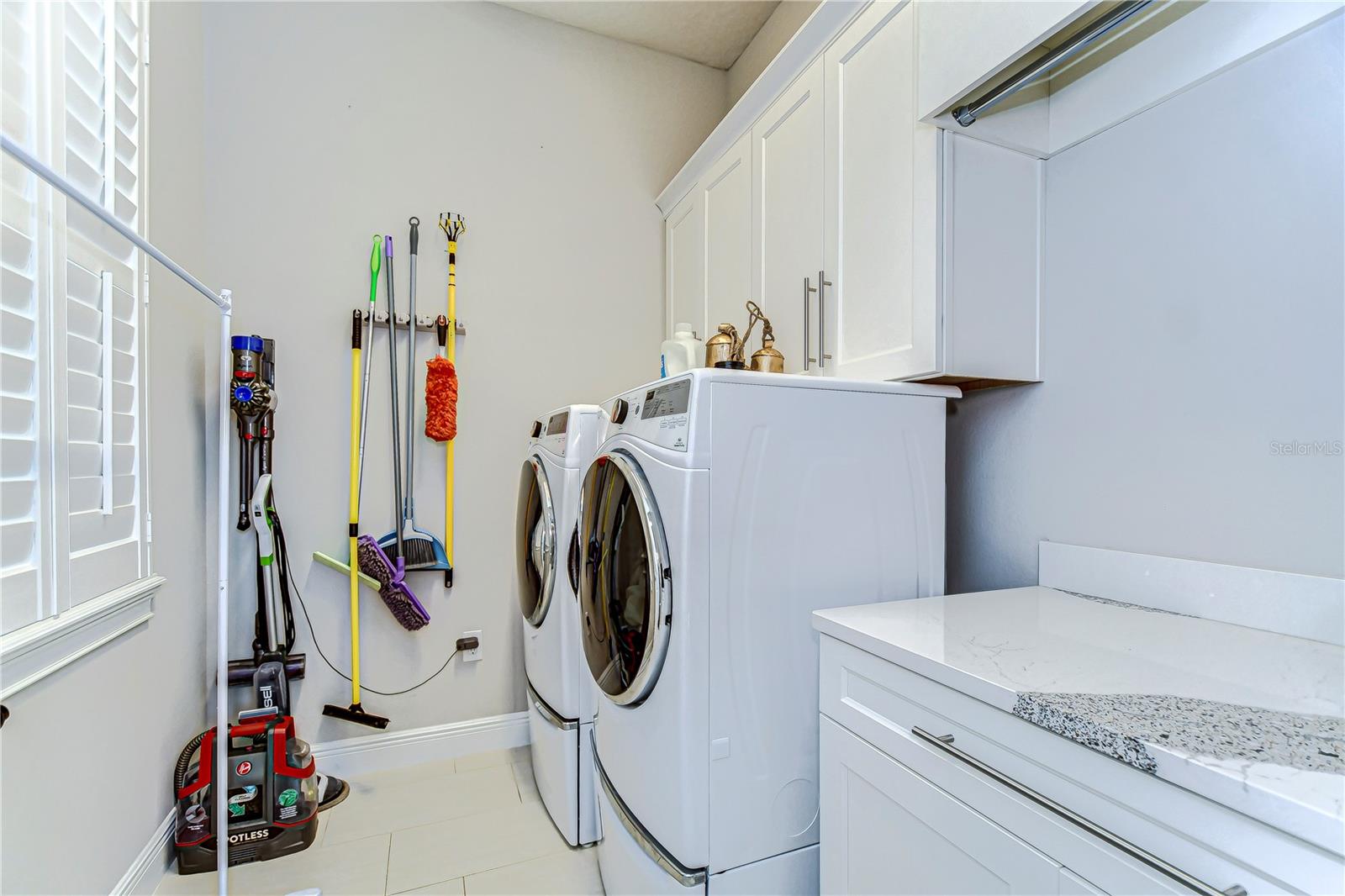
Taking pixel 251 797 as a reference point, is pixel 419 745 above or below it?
below

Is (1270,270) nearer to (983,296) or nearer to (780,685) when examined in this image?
(983,296)

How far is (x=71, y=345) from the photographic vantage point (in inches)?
49.4

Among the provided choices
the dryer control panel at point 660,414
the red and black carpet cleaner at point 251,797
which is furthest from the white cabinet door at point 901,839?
the red and black carpet cleaner at point 251,797


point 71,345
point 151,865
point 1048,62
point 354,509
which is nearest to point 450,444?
point 354,509

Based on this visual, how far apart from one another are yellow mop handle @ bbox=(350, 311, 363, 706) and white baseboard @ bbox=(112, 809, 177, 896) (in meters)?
0.59

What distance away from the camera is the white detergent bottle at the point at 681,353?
73.9 inches

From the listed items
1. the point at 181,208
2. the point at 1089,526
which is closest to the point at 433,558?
the point at 181,208

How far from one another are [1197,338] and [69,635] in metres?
Result: 2.35

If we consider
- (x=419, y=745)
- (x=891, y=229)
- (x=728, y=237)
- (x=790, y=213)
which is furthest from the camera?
(x=419, y=745)

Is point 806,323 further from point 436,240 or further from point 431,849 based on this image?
point 431,849

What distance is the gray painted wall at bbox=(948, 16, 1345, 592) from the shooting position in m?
0.99

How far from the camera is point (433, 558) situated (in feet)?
7.70

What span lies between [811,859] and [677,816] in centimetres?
33

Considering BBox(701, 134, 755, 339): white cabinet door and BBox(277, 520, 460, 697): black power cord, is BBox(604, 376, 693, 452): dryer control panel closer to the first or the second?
BBox(701, 134, 755, 339): white cabinet door
